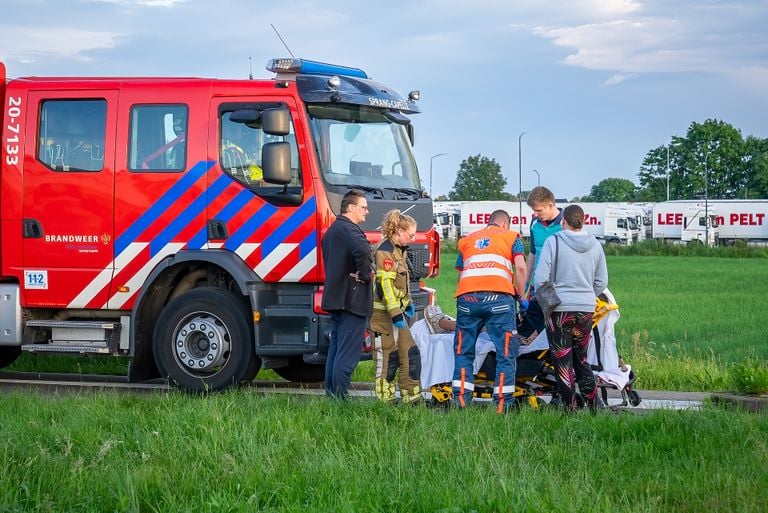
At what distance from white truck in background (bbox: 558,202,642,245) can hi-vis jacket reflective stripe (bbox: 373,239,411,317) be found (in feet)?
228

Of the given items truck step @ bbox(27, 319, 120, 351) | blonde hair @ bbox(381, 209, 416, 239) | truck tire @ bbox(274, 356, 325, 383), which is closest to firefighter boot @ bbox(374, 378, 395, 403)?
blonde hair @ bbox(381, 209, 416, 239)

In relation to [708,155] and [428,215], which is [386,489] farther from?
[708,155]

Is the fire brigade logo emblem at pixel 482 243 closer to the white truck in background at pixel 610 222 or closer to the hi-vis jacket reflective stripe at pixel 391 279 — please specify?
the hi-vis jacket reflective stripe at pixel 391 279

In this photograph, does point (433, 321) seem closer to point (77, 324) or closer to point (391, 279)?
point (391, 279)

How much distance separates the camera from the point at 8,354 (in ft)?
41.9

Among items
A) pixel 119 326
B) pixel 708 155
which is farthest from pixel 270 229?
pixel 708 155

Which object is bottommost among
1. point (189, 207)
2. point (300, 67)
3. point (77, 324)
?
point (77, 324)

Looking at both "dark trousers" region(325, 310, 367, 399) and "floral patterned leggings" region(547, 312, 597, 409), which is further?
"dark trousers" region(325, 310, 367, 399)

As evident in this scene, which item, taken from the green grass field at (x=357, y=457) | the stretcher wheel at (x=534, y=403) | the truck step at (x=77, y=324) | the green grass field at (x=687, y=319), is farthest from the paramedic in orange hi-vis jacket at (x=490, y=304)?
the truck step at (x=77, y=324)

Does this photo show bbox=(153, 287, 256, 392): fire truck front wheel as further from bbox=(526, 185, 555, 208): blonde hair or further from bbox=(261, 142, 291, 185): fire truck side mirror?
bbox=(526, 185, 555, 208): blonde hair

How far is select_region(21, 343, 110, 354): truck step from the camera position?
1125 centimetres

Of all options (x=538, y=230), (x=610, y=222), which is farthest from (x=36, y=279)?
(x=610, y=222)

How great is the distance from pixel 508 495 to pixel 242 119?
19.7 ft

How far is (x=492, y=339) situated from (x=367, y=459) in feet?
9.16
